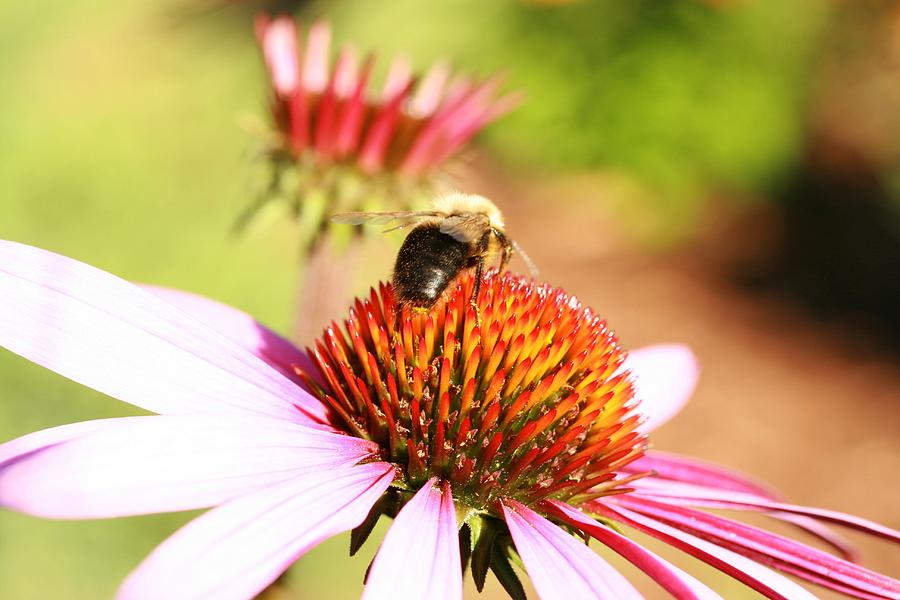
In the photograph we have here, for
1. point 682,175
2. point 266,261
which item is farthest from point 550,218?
point 266,261

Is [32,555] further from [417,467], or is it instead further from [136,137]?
[136,137]

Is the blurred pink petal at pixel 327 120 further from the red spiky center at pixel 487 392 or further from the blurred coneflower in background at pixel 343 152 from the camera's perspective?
the red spiky center at pixel 487 392

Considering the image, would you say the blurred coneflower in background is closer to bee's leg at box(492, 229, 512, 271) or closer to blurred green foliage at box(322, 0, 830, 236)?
bee's leg at box(492, 229, 512, 271)

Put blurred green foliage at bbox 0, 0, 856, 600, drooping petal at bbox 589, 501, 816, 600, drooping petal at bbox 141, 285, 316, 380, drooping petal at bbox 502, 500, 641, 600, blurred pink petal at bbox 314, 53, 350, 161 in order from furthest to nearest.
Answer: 1. blurred green foliage at bbox 0, 0, 856, 600
2. blurred pink petal at bbox 314, 53, 350, 161
3. drooping petal at bbox 141, 285, 316, 380
4. drooping petal at bbox 589, 501, 816, 600
5. drooping petal at bbox 502, 500, 641, 600

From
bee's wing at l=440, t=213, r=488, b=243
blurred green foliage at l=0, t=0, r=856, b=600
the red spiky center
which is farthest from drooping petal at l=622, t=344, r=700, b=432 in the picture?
blurred green foliage at l=0, t=0, r=856, b=600

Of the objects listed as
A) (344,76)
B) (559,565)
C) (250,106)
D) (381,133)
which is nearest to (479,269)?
(559,565)
